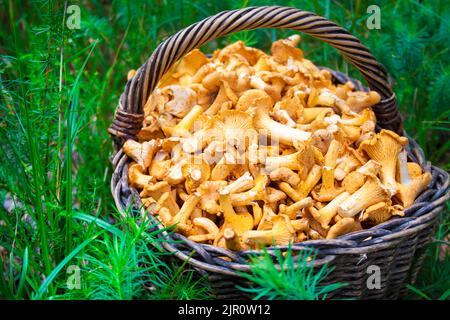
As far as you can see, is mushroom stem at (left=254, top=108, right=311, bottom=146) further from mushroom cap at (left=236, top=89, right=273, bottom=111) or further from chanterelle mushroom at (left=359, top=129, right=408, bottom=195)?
chanterelle mushroom at (left=359, top=129, right=408, bottom=195)

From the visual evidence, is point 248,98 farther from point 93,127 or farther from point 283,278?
point 93,127

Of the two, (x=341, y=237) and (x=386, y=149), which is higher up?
(x=386, y=149)

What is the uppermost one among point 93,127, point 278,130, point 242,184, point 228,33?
point 228,33

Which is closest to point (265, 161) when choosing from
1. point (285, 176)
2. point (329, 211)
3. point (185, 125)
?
point (285, 176)

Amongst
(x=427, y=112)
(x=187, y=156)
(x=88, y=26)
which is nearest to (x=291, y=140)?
(x=187, y=156)

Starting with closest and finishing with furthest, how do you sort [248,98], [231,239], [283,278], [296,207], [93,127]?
[283,278], [231,239], [296,207], [248,98], [93,127]

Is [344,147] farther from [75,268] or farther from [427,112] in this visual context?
[75,268]

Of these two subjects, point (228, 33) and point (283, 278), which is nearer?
point (283, 278)
